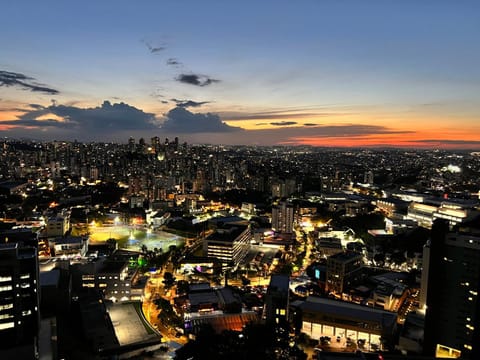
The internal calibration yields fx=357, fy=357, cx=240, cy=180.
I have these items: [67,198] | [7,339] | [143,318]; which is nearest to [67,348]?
[7,339]

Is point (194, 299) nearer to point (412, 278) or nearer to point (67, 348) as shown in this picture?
point (67, 348)

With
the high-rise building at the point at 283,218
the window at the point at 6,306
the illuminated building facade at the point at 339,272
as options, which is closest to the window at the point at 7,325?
the window at the point at 6,306

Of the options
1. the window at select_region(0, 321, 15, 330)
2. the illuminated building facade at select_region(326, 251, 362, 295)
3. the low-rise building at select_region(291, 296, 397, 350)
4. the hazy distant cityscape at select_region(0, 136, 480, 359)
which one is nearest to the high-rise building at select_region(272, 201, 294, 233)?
the hazy distant cityscape at select_region(0, 136, 480, 359)

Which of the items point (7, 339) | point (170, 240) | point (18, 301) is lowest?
point (170, 240)

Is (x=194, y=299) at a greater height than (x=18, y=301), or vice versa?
(x=18, y=301)

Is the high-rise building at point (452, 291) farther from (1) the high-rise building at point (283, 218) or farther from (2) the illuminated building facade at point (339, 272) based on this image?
(1) the high-rise building at point (283, 218)

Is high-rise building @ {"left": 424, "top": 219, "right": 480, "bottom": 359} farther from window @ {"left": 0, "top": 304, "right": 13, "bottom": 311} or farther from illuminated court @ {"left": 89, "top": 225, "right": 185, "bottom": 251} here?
illuminated court @ {"left": 89, "top": 225, "right": 185, "bottom": 251}
